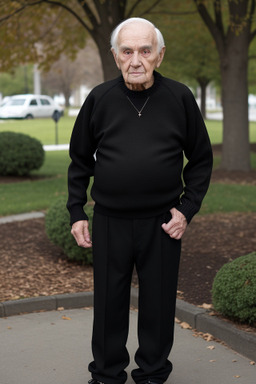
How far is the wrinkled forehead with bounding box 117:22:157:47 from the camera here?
3.02m

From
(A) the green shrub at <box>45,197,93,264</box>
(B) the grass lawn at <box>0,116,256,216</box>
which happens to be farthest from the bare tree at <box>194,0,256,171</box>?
(A) the green shrub at <box>45,197,93,264</box>

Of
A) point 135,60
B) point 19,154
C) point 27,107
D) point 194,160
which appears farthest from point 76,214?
point 27,107

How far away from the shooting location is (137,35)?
3018 mm

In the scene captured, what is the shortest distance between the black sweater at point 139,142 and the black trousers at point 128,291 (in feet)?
0.33

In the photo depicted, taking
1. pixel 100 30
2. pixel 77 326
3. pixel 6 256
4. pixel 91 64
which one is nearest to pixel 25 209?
pixel 6 256

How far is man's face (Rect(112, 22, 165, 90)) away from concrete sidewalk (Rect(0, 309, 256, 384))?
175cm

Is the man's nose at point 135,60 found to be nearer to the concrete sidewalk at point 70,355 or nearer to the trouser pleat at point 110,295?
the trouser pleat at point 110,295

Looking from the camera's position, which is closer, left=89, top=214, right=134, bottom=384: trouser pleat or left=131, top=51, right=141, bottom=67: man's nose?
left=131, top=51, right=141, bottom=67: man's nose

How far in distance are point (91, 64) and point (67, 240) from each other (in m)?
61.4

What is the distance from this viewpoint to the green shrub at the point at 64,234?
6.22 metres

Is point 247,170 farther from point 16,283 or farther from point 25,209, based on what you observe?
point 16,283

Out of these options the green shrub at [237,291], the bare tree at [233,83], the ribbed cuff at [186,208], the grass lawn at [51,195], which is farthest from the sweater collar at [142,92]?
the bare tree at [233,83]

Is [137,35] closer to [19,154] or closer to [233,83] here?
[19,154]

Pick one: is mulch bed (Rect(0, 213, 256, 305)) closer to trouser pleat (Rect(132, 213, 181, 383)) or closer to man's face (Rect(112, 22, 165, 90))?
trouser pleat (Rect(132, 213, 181, 383))
